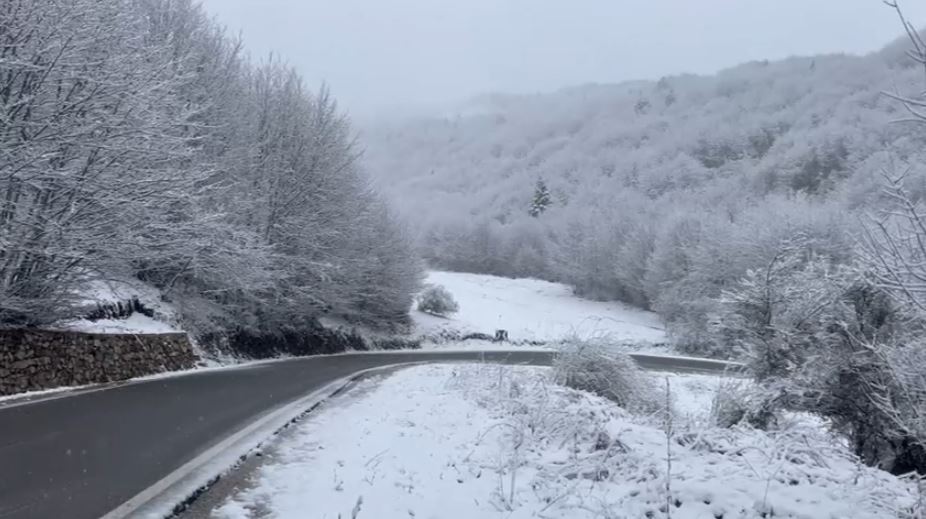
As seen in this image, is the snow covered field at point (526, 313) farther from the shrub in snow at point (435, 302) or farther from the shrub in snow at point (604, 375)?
the shrub in snow at point (604, 375)

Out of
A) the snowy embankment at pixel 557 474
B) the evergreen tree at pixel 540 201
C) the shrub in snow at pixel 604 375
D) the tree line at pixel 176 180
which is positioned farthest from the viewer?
the evergreen tree at pixel 540 201

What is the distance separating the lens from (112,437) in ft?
26.5

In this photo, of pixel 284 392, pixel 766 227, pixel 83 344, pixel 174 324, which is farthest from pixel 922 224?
pixel 766 227

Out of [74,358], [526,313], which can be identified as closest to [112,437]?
[74,358]

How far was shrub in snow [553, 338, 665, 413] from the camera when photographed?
15000 millimetres

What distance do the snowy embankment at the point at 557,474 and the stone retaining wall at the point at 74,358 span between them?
18.0ft

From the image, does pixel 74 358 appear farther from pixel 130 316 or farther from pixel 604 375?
pixel 604 375

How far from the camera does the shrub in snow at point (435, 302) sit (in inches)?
2047

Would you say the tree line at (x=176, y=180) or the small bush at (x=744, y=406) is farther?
the tree line at (x=176, y=180)

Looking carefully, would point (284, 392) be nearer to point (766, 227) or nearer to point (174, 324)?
point (174, 324)

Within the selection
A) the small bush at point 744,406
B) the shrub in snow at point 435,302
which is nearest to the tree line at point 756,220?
the small bush at point 744,406

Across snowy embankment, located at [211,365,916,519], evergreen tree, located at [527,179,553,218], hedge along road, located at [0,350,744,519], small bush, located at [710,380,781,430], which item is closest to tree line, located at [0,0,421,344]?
hedge along road, located at [0,350,744,519]

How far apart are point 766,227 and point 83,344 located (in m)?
45.9

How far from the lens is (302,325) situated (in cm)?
3225
